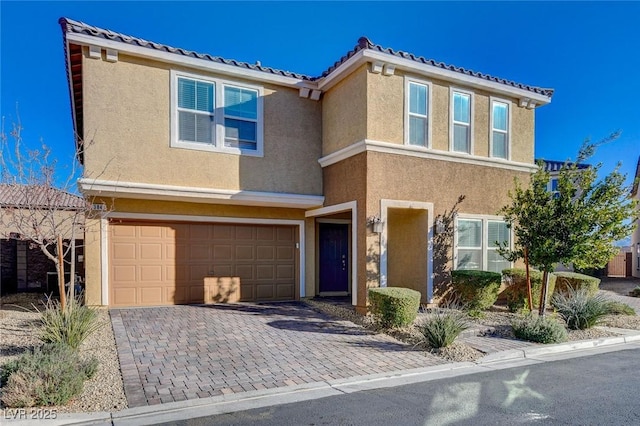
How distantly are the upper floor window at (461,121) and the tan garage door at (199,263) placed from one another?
5.68m

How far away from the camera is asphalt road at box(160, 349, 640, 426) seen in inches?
184

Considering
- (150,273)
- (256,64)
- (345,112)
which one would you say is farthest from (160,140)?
(345,112)

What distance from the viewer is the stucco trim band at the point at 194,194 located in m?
9.79

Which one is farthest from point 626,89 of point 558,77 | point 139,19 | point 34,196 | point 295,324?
point 34,196

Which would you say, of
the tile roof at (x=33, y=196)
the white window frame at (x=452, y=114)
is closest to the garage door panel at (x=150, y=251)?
the tile roof at (x=33, y=196)

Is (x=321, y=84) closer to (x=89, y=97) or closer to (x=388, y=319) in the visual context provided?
(x=89, y=97)

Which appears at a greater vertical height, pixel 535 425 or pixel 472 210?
pixel 472 210

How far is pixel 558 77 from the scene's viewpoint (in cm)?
1741

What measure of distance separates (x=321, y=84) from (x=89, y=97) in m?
6.07

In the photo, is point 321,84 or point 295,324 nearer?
point 295,324

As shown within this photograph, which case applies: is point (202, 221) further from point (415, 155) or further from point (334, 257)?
point (415, 155)

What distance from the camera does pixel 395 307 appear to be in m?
8.66

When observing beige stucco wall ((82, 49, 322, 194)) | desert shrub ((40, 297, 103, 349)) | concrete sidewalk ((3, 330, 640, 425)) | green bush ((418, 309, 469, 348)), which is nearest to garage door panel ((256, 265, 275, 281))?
beige stucco wall ((82, 49, 322, 194))

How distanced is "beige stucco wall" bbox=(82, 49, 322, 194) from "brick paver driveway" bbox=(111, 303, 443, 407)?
11.6 ft
